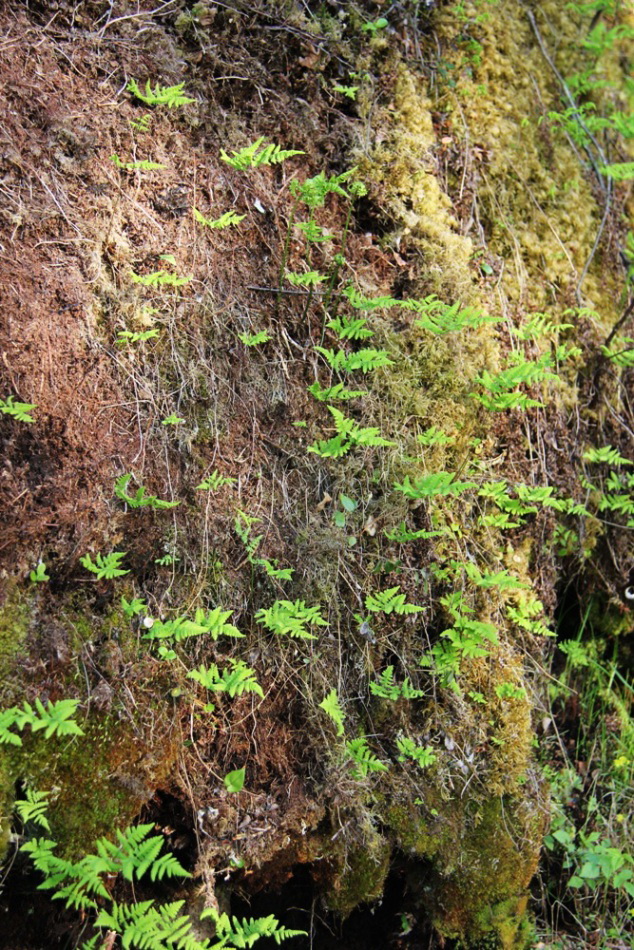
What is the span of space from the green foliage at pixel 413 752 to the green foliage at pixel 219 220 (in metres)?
2.81

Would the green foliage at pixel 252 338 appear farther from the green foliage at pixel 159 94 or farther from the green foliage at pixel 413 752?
the green foliage at pixel 413 752

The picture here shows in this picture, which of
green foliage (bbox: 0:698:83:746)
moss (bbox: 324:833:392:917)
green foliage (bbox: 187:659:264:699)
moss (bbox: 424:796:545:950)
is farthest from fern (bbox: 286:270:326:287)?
moss (bbox: 424:796:545:950)

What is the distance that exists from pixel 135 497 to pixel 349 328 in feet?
4.62

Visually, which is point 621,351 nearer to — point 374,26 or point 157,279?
point 374,26

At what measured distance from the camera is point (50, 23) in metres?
3.60

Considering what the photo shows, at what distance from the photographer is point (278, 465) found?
3.63 metres

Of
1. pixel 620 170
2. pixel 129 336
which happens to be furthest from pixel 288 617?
pixel 620 170

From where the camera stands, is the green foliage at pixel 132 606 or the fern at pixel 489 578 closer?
the green foliage at pixel 132 606

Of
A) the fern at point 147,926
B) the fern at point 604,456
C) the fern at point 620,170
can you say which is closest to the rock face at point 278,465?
the fern at point 604,456

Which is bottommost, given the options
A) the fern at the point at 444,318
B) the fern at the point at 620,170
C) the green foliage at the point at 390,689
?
the green foliage at the point at 390,689

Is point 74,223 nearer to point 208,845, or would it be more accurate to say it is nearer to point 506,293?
point 506,293

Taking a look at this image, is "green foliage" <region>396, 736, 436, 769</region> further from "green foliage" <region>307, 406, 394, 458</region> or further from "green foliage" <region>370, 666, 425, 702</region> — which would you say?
"green foliage" <region>307, 406, 394, 458</region>

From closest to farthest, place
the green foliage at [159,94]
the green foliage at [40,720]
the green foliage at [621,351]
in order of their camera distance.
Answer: the green foliage at [40,720], the green foliage at [159,94], the green foliage at [621,351]

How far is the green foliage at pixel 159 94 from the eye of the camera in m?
3.40
